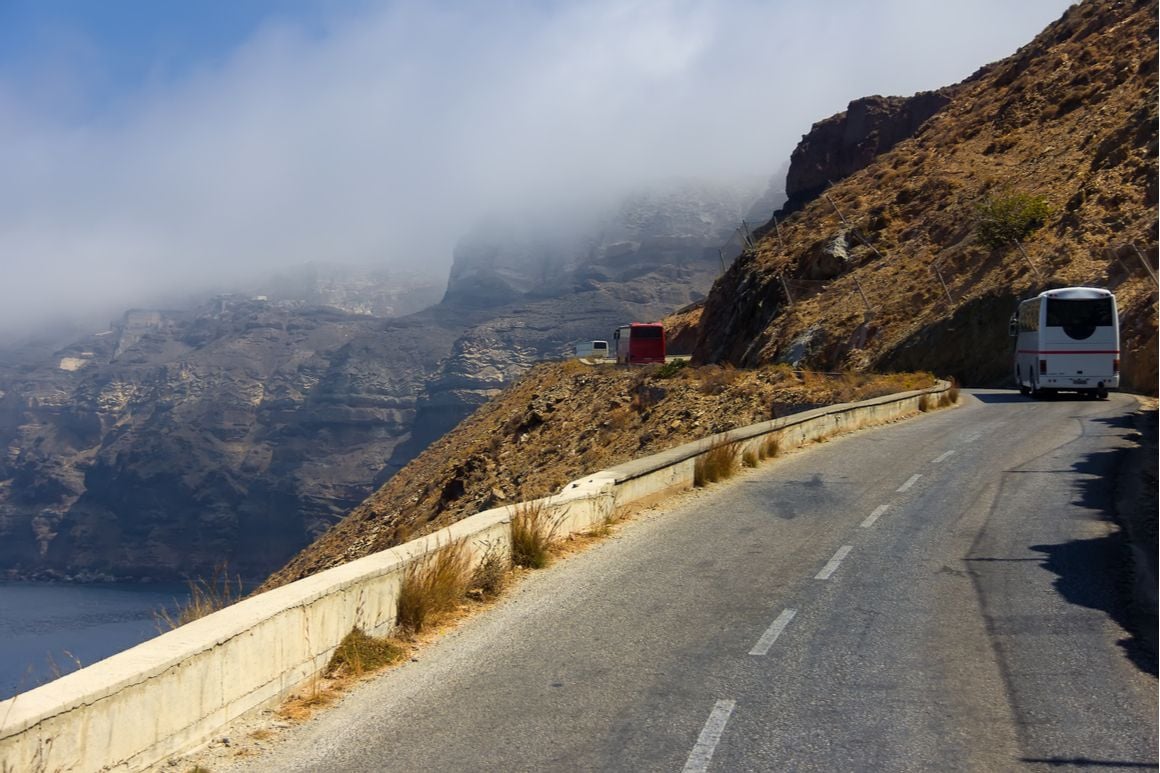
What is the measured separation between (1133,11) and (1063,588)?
228ft

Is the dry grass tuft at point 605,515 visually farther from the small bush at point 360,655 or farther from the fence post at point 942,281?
the fence post at point 942,281

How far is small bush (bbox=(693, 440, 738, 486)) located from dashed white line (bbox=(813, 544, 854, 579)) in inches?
199

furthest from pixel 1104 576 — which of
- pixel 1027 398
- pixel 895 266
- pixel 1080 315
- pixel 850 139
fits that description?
pixel 850 139

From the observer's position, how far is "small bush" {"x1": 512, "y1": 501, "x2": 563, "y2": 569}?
10.9 metres

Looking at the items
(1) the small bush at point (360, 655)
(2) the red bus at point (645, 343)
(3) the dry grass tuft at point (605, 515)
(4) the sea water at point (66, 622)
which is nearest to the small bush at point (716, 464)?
(3) the dry grass tuft at point (605, 515)

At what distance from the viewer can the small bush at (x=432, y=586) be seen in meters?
8.48

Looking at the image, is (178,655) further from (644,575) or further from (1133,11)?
(1133,11)

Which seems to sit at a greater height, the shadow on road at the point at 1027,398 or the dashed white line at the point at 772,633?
the dashed white line at the point at 772,633

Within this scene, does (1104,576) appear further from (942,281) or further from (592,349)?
(592,349)

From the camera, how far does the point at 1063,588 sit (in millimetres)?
9375

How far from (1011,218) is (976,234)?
310 centimetres

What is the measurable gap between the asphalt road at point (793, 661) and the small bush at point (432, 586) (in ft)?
1.14

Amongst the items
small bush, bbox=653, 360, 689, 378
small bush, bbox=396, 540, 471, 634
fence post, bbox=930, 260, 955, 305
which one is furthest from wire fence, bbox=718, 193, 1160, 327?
small bush, bbox=396, 540, 471, 634

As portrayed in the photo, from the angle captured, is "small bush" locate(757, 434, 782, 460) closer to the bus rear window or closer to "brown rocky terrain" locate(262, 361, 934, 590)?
"brown rocky terrain" locate(262, 361, 934, 590)
